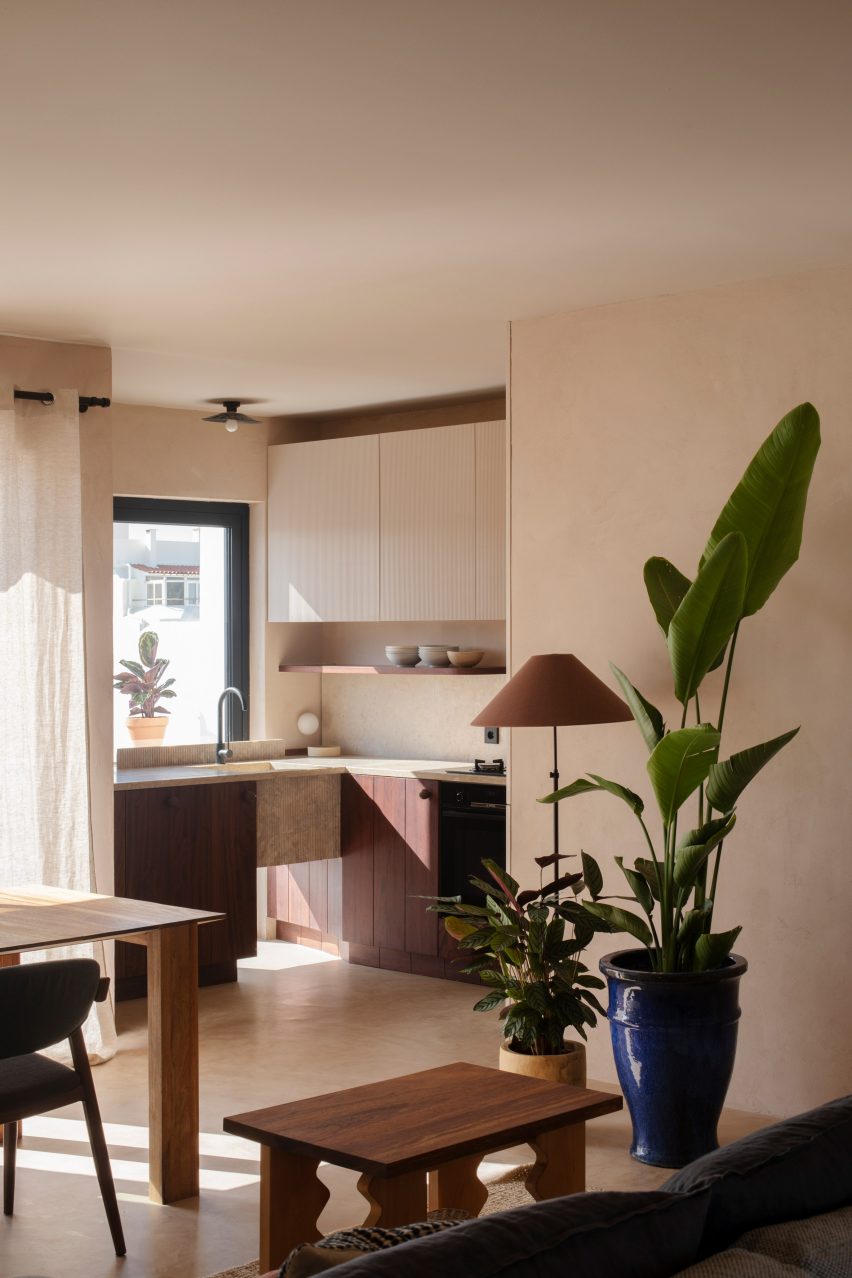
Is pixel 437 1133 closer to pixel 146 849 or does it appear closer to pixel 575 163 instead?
pixel 575 163

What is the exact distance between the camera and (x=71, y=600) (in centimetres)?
544

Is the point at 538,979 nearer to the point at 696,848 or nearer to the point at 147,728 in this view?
the point at 696,848

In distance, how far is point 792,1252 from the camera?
60.9 inches

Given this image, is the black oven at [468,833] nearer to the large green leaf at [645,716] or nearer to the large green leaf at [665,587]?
the large green leaf at [645,716]

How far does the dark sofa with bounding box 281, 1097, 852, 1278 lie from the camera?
55.0 inches

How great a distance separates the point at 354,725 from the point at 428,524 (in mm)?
1404

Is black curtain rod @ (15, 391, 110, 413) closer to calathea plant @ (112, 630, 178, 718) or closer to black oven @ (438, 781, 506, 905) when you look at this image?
calathea plant @ (112, 630, 178, 718)

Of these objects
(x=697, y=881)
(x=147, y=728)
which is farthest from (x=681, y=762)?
(x=147, y=728)

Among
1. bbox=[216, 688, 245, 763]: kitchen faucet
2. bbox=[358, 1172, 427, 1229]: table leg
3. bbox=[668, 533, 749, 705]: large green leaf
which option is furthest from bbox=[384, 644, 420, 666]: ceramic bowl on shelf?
bbox=[358, 1172, 427, 1229]: table leg

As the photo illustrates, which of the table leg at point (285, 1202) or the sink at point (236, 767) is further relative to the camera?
the sink at point (236, 767)

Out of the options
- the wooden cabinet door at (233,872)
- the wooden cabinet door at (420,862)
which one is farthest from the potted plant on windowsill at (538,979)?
the wooden cabinet door at (233,872)

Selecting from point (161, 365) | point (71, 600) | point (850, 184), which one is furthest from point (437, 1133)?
point (161, 365)

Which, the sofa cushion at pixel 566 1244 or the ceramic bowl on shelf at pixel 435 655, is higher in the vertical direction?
the ceramic bowl on shelf at pixel 435 655

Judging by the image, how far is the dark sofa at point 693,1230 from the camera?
140 cm
